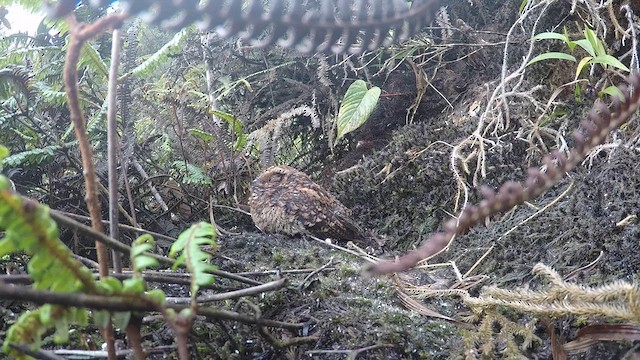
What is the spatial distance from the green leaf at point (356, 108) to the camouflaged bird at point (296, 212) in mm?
312

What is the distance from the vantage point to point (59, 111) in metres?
1.79

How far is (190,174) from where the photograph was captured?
6.43 ft

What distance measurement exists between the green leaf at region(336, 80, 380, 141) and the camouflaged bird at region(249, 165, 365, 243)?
1.02ft

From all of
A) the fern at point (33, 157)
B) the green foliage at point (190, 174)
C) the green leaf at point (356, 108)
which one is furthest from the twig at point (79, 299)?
the green leaf at point (356, 108)

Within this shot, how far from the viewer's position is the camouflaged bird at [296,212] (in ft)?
6.63

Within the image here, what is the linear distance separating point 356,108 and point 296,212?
53 centimetres

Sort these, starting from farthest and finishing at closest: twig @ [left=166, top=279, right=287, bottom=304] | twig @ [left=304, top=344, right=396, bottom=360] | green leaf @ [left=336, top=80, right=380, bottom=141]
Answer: green leaf @ [left=336, top=80, right=380, bottom=141]
twig @ [left=304, top=344, right=396, bottom=360]
twig @ [left=166, top=279, right=287, bottom=304]

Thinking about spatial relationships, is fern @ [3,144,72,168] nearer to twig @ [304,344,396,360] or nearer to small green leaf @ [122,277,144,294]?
twig @ [304,344,396,360]

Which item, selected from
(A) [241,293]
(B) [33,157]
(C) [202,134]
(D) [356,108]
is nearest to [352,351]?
(A) [241,293]

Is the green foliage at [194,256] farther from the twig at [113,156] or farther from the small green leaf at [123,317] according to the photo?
the twig at [113,156]

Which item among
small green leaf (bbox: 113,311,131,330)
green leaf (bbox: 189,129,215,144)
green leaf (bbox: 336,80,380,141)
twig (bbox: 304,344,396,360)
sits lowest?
twig (bbox: 304,344,396,360)

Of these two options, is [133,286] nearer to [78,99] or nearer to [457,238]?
[78,99]

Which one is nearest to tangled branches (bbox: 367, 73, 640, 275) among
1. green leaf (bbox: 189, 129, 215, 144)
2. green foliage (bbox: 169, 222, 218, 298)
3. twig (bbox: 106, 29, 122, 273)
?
green foliage (bbox: 169, 222, 218, 298)

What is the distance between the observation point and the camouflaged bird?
202cm
